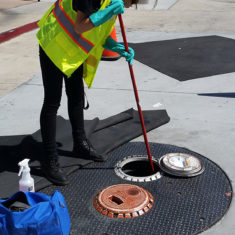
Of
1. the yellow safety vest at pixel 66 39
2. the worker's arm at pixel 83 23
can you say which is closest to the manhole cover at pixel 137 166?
the yellow safety vest at pixel 66 39

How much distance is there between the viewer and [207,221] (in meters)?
2.82

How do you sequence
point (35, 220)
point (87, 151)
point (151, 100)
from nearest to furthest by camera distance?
point (35, 220), point (87, 151), point (151, 100)

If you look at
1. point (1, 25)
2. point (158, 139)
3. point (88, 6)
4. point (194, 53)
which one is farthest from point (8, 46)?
point (88, 6)

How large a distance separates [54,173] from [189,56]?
4.33 m

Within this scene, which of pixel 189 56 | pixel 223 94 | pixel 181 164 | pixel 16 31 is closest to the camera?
pixel 181 164

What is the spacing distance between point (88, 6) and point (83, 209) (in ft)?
4.71

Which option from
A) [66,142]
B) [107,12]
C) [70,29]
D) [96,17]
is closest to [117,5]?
[107,12]

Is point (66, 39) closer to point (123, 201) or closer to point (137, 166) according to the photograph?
point (123, 201)

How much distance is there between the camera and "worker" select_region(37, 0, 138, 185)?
9.30ft

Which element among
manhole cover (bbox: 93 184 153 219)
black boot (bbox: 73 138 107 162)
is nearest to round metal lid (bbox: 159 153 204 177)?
manhole cover (bbox: 93 184 153 219)

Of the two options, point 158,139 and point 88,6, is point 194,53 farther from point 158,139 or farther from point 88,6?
point 88,6

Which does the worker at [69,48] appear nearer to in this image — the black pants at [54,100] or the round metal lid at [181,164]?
the black pants at [54,100]

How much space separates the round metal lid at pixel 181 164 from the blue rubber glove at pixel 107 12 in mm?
1337

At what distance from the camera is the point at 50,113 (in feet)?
10.5
